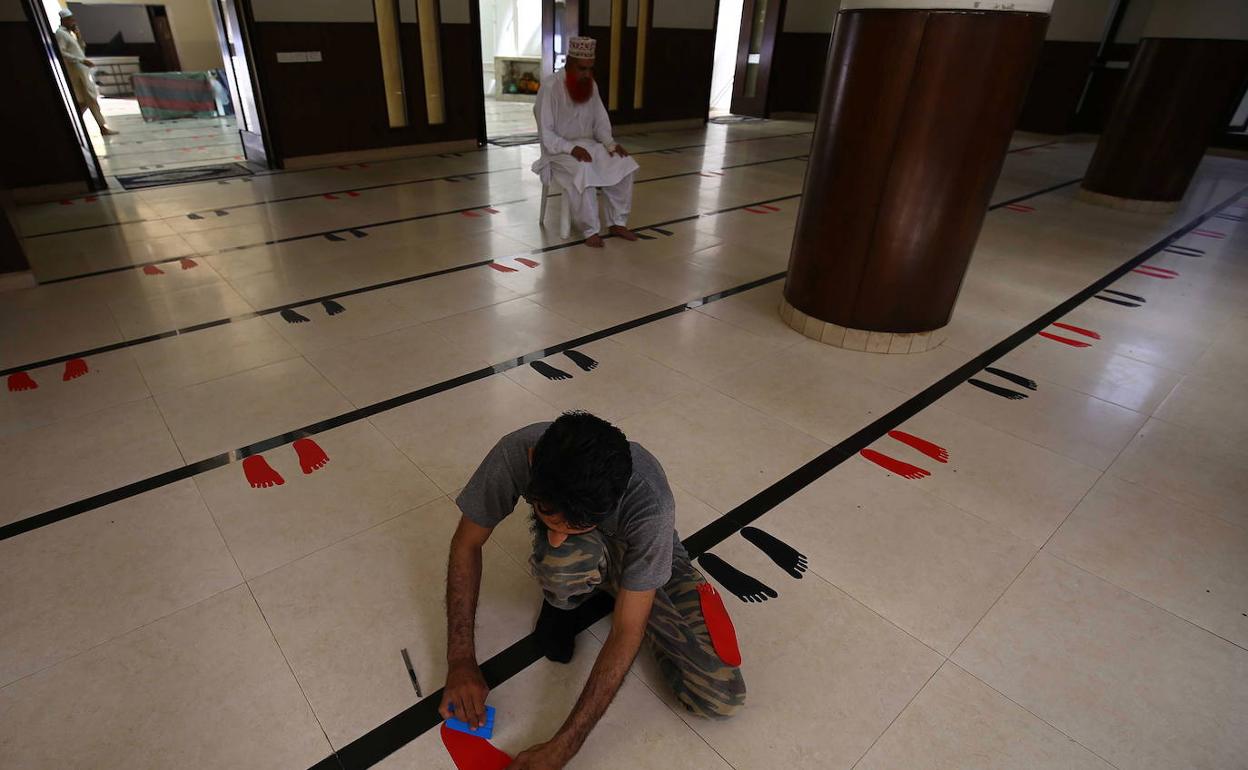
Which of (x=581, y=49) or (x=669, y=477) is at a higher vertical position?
(x=581, y=49)

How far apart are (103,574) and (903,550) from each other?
2.33 meters

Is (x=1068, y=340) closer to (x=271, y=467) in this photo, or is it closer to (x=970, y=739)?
(x=970, y=739)

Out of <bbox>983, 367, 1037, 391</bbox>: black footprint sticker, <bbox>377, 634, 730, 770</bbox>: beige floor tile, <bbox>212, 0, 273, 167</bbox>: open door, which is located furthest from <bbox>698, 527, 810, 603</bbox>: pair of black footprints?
<bbox>212, 0, 273, 167</bbox>: open door

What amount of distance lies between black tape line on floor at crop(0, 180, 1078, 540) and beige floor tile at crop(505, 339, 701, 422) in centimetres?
10

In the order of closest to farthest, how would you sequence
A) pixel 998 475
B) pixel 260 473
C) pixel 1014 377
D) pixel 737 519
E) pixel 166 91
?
pixel 737 519 < pixel 260 473 < pixel 998 475 < pixel 1014 377 < pixel 166 91

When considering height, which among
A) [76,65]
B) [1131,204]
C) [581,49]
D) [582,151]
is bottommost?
[1131,204]

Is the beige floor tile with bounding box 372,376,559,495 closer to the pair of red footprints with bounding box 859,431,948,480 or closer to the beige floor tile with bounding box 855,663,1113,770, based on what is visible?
the pair of red footprints with bounding box 859,431,948,480

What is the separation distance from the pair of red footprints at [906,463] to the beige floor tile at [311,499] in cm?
159

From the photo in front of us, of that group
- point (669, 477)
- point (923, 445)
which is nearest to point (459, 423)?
point (669, 477)

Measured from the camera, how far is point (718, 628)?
4.83 feet

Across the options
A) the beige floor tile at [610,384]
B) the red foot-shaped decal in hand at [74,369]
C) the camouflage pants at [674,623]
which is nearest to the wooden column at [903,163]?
the beige floor tile at [610,384]

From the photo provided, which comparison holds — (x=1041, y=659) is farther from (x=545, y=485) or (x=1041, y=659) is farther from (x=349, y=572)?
(x=349, y=572)

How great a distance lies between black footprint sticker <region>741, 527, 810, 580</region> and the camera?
1.90 meters

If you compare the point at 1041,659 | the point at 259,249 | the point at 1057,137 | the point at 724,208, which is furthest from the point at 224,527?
the point at 1057,137
